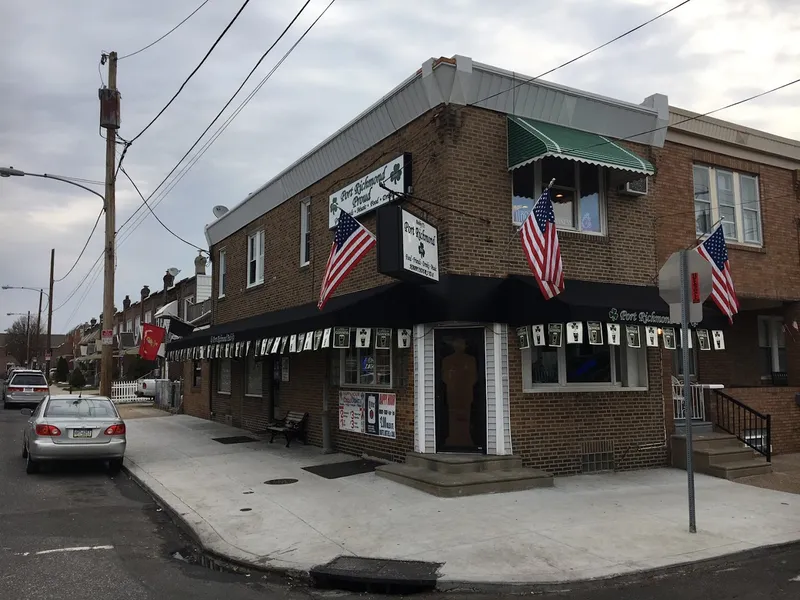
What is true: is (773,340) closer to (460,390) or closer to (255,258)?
(460,390)

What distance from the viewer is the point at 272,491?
996 cm

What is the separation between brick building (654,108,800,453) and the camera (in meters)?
13.3

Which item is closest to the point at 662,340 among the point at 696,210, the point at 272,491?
the point at 696,210

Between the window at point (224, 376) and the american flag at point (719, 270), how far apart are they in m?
14.3

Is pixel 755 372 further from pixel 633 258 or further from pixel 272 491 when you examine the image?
pixel 272 491

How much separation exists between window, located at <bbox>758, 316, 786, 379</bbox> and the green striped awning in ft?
22.7

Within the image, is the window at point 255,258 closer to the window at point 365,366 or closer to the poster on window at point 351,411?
the window at point 365,366

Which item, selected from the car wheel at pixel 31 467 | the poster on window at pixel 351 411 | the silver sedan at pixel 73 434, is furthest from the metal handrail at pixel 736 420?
the car wheel at pixel 31 467

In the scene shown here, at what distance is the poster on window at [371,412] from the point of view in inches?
487

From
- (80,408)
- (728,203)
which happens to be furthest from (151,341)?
(728,203)

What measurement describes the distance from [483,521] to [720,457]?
579cm

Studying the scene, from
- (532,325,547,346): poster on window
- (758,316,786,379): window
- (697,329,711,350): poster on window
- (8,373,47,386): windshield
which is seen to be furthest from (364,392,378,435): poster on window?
(8,373,47,386): windshield

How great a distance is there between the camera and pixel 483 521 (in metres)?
7.97

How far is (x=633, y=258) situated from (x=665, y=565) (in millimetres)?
7134
